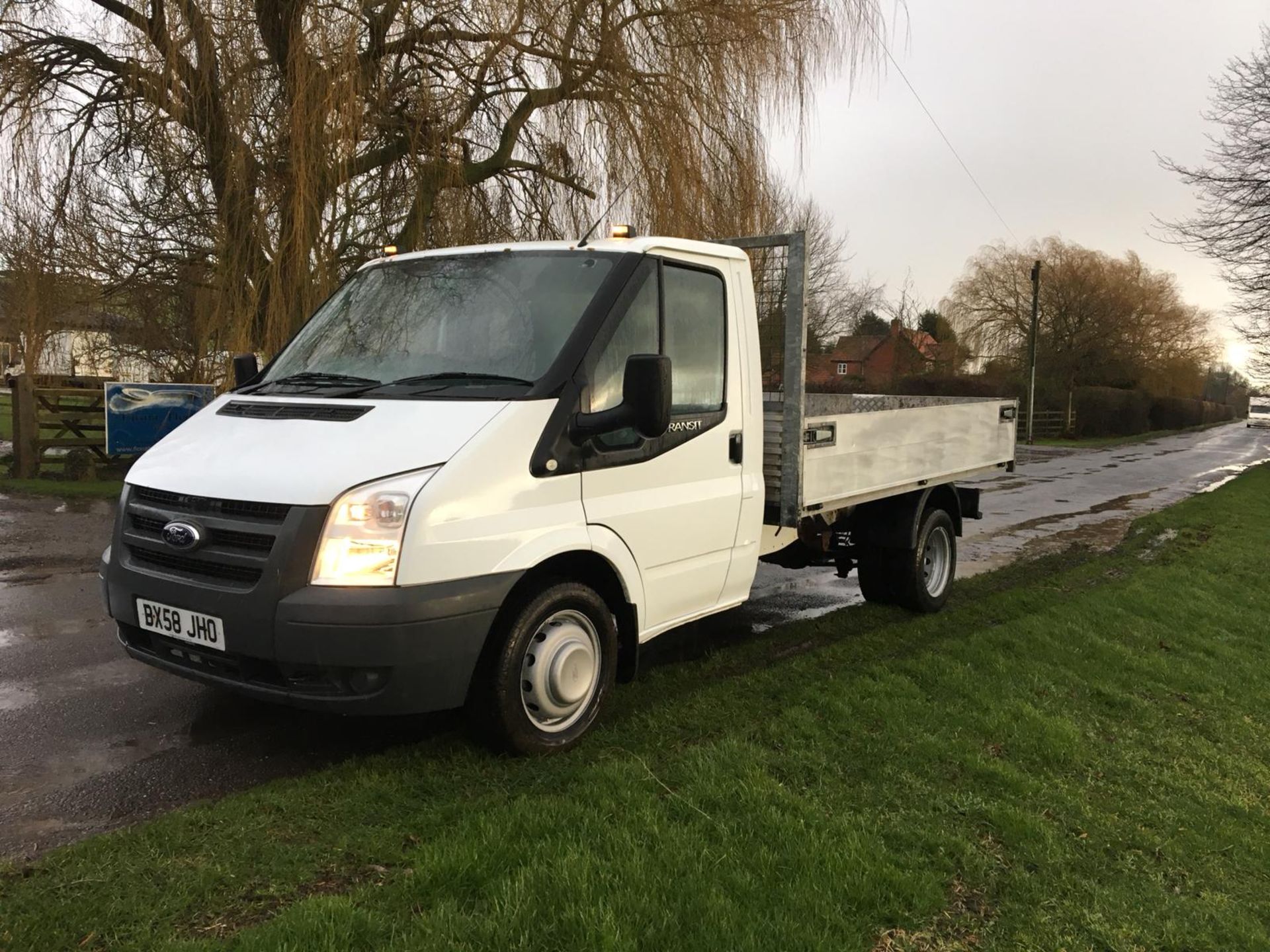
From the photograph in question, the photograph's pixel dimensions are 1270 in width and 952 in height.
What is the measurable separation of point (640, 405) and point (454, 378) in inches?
33.3

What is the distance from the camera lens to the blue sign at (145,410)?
12562 mm

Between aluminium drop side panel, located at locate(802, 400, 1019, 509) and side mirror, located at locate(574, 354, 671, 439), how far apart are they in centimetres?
153

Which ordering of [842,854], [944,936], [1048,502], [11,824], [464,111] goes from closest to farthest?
[944,936] → [842,854] → [11,824] → [464,111] → [1048,502]

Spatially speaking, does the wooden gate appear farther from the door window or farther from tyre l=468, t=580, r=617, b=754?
tyre l=468, t=580, r=617, b=754

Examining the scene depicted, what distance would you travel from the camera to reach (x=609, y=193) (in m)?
9.45

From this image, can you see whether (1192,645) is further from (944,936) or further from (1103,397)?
(1103,397)

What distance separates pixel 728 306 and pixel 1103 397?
4254 centimetres

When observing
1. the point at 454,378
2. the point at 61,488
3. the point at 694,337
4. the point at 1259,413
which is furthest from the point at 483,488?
the point at 1259,413

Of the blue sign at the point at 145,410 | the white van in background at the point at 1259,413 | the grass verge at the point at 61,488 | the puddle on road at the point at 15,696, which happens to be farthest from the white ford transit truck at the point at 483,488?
the white van in background at the point at 1259,413

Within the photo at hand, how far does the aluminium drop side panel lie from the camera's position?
209 inches

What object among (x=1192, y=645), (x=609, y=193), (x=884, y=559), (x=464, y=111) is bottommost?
(x=1192, y=645)

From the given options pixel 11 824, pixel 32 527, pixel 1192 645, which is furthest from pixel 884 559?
pixel 32 527

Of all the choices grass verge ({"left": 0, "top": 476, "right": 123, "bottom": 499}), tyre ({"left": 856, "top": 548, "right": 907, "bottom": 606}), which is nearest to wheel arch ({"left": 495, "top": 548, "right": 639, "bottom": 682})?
tyre ({"left": 856, "top": 548, "right": 907, "bottom": 606})

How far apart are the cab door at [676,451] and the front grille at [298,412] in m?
0.97
